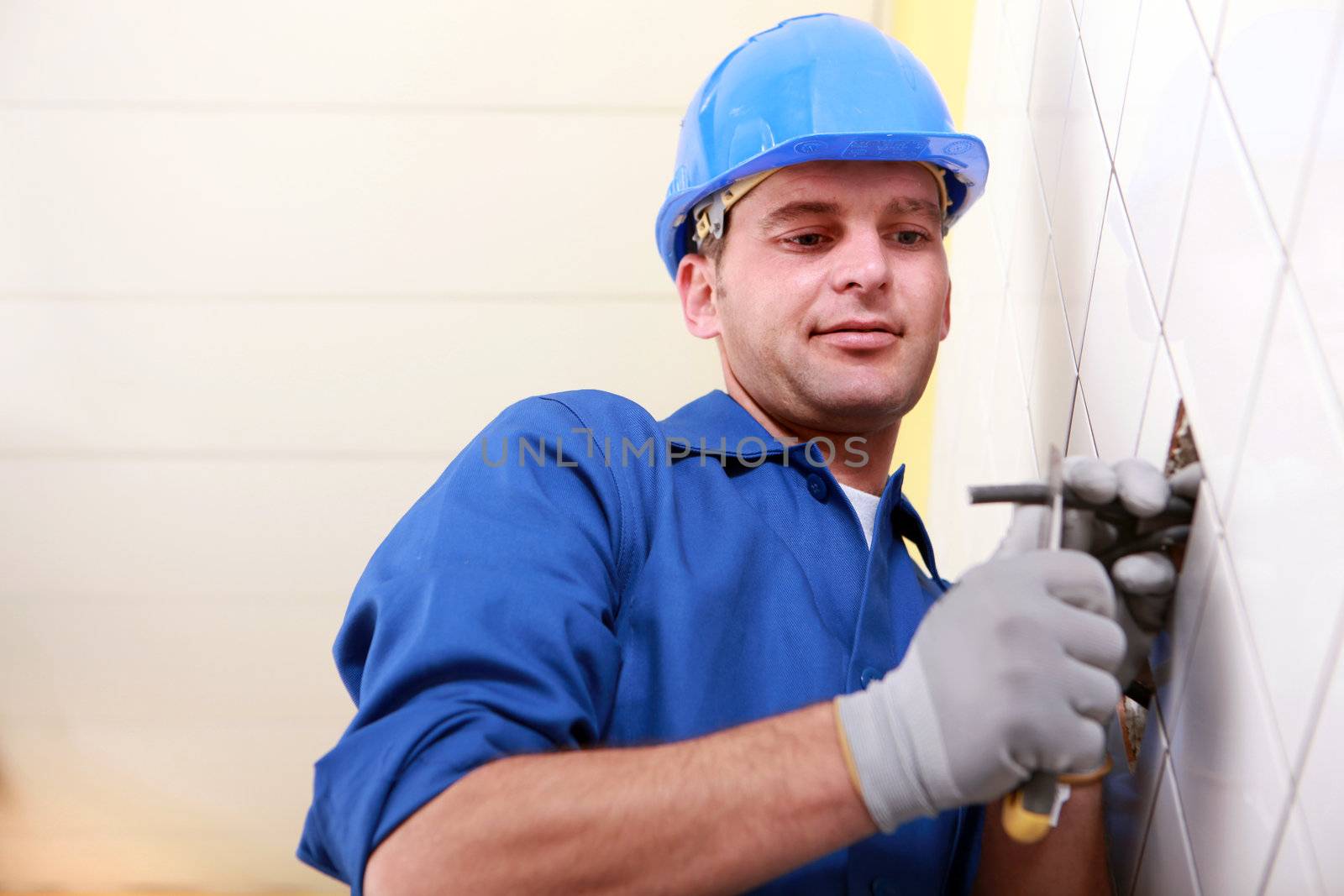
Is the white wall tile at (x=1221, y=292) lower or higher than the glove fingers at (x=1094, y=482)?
higher

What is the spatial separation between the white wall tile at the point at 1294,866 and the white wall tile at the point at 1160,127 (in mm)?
452

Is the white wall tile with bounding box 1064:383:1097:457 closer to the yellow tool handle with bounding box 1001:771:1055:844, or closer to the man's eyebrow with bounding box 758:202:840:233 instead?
the man's eyebrow with bounding box 758:202:840:233

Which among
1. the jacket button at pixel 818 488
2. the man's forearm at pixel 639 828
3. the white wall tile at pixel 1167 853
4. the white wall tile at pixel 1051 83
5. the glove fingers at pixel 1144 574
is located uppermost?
the white wall tile at pixel 1051 83

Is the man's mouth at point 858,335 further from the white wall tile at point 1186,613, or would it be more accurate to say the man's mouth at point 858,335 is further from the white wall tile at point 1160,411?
the white wall tile at point 1186,613

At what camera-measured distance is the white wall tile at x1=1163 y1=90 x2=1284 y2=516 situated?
800 mm

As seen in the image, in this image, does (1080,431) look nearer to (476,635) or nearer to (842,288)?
(842,288)

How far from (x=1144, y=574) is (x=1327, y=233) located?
13.4 inches

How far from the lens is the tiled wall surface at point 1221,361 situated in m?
0.70

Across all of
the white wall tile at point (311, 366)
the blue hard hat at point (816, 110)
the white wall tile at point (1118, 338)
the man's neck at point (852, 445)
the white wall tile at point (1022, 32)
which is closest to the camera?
the white wall tile at point (1118, 338)

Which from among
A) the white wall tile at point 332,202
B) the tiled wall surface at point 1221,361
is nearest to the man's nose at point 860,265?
the tiled wall surface at point 1221,361

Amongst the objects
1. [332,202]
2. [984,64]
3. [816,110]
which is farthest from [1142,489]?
[332,202]

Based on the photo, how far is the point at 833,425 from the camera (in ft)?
4.48

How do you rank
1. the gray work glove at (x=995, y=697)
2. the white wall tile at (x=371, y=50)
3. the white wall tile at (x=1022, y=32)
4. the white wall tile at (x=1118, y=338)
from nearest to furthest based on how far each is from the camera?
the gray work glove at (x=995, y=697) → the white wall tile at (x=1118, y=338) → the white wall tile at (x=1022, y=32) → the white wall tile at (x=371, y=50)

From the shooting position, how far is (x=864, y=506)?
1.33m
